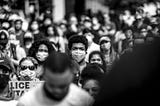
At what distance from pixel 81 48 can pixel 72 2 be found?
75.1ft

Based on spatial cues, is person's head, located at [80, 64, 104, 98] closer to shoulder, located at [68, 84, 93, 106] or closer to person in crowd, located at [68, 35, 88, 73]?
shoulder, located at [68, 84, 93, 106]

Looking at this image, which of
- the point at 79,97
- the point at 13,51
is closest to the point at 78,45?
the point at 13,51

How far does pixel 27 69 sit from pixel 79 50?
79cm

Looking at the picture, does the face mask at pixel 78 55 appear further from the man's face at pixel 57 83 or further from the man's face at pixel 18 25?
the man's face at pixel 18 25

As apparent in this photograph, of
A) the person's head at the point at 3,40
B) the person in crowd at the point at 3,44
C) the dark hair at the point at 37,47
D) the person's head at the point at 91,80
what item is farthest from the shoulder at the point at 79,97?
the person's head at the point at 3,40

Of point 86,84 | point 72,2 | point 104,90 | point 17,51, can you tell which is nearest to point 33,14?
point 72,2

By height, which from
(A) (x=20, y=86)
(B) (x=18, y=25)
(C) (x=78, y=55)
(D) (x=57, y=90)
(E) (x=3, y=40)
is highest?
(D) (x=57, y=90)

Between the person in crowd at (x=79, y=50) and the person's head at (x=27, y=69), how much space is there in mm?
552

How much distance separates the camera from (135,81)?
2449mm

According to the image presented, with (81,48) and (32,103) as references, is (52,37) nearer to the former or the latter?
(81,48)

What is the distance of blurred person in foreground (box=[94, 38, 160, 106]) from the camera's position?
2443 mm

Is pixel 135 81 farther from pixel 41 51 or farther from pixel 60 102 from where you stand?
pixel 41 51

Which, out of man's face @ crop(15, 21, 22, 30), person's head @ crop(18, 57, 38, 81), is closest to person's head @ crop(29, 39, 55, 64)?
person's head @ crop(18, 57, 38, 81)

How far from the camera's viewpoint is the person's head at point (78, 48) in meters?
6.93
